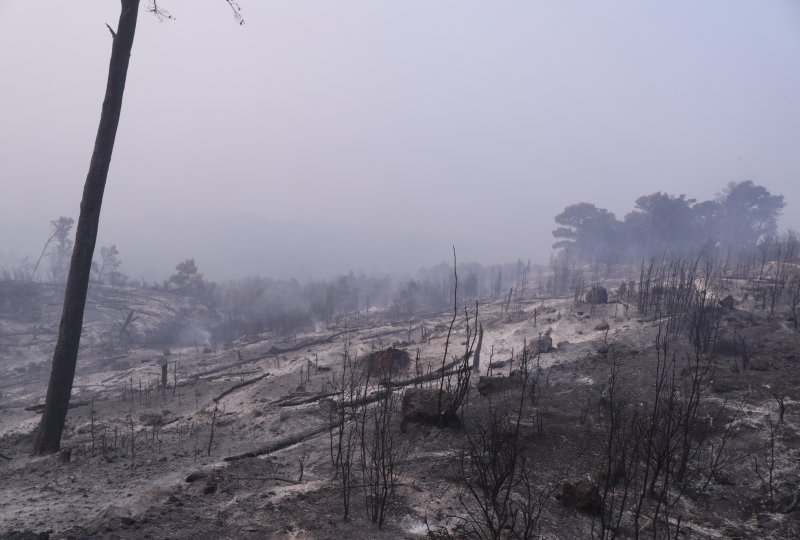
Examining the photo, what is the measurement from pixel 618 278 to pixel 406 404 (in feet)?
119

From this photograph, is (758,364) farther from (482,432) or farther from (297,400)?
(297,400)

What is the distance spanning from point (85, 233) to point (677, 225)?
54733 mm

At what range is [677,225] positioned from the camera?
162ft

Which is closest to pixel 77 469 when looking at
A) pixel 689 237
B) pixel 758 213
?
pixel 689 237

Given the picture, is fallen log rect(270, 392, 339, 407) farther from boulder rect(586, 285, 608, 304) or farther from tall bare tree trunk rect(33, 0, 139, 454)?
boulder rect(586, 285, 608, 304)

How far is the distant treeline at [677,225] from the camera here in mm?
49750

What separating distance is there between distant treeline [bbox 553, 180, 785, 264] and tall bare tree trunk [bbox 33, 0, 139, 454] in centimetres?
4830

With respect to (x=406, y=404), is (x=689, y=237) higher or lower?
higher

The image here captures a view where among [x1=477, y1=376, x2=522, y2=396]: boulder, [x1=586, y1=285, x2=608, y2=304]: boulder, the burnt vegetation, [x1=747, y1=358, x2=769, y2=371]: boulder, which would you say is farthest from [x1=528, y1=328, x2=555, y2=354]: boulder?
[x1=586, y1=285, x2=608, y2=304]: boulder

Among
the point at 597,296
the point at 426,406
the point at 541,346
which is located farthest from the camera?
the point at 597,296

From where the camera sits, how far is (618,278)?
38.3 m

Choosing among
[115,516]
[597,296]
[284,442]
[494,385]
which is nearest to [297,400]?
[284,442]

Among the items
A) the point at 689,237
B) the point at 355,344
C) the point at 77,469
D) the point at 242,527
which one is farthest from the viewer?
the point at 689,237

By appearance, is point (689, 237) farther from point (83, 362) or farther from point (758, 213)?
point (83, 362)
